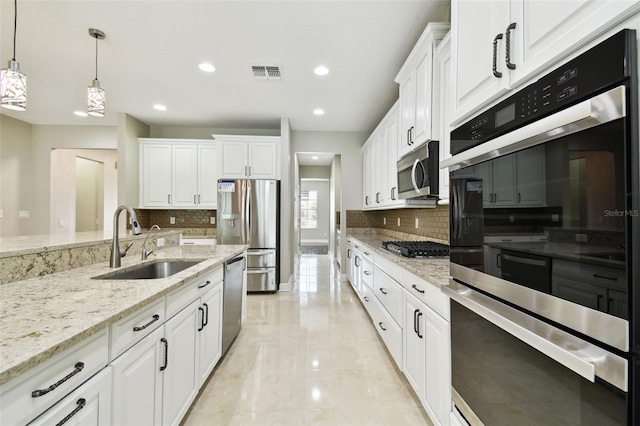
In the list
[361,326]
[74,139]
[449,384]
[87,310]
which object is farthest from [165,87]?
[449,384]

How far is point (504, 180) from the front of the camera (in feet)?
3.12

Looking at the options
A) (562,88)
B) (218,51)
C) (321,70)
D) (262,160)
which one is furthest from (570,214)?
(262,160)

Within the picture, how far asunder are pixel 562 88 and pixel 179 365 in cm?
196

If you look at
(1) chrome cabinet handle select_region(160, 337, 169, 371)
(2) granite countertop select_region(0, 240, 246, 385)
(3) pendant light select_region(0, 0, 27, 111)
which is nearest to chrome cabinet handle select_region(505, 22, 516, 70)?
(2) granite countertop select_region(0, 240, 246, 385)

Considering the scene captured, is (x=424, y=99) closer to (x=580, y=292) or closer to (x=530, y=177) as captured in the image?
(x=530, y=177)

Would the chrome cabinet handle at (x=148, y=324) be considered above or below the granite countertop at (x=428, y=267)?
below

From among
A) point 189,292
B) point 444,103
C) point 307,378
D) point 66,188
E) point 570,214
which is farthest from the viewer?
point 66,188

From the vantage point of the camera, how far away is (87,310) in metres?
0.99

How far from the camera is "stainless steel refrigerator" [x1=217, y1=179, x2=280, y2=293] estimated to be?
4.38 metres

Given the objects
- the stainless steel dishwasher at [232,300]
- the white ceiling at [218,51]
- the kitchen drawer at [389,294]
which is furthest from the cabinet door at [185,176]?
the kitchen drawer at [389,294]

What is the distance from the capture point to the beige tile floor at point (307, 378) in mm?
1750

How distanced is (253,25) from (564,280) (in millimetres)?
2627

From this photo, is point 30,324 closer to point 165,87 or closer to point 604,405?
point 604,405

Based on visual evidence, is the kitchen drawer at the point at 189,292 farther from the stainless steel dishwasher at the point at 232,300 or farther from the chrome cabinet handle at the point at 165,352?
the stainless steel dishwasher at the point at 232,300
